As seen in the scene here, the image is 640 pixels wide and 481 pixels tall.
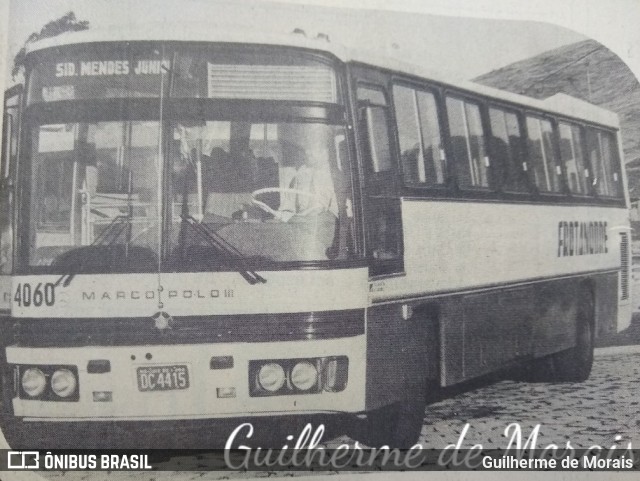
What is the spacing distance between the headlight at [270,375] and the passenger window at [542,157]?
244cm

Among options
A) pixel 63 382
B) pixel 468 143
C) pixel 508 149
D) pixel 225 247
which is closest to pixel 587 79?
pixel 508 149

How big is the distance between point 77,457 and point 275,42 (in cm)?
243

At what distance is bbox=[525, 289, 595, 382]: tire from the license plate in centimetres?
265

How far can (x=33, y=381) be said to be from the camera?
438 cm

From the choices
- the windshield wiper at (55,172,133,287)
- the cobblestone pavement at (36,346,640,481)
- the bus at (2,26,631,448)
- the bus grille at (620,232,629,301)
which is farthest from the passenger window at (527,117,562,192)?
the windshield wiper at (55,172,133,287)

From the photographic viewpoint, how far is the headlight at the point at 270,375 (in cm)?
439

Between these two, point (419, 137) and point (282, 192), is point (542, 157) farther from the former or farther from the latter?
point (282, 192)

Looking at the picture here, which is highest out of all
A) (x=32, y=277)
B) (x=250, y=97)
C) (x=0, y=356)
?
(x=250, y=97)

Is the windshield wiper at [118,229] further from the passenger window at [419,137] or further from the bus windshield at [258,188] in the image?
the passenger window at [419,137]

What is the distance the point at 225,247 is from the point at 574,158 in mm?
3032

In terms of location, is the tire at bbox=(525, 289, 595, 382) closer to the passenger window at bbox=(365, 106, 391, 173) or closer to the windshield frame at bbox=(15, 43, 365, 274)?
the passenger window at bbox=(365, 106, 391, 173)

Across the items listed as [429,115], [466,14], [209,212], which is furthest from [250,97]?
[466,14]

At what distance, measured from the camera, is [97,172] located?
4.34m

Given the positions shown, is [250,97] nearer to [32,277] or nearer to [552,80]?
[32,277]
